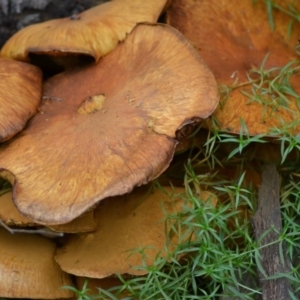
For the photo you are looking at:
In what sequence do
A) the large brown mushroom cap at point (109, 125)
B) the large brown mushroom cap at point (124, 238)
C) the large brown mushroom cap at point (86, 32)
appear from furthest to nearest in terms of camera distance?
the large brown mushroom cap at point (86, 32)
the large brown mushroom cap at point (124, 238)
the large brown mushroom cap at point (109, 125)

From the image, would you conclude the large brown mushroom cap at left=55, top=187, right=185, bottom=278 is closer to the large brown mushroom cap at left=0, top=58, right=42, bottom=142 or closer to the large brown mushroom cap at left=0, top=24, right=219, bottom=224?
the large brown mushroom cap at left=0, top=24, right=219, bottom=224

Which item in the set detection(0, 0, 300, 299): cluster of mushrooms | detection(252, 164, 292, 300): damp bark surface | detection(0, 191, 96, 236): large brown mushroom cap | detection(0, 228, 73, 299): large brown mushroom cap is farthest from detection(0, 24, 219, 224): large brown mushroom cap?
detection(252, 164, 292, 300): damp bark surface

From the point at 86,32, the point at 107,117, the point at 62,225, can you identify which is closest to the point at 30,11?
the point at 86,32

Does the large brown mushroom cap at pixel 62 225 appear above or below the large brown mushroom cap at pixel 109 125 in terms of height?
below

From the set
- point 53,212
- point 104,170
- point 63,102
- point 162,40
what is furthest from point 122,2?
point 53,212

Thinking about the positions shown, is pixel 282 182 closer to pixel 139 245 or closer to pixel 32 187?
pixel 139 245

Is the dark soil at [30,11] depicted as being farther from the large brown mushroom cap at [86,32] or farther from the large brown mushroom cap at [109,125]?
the large brown mushroom cap at [109,125]

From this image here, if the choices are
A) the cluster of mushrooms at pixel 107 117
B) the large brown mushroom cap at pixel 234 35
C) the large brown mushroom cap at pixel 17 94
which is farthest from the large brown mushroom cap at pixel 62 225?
the large brown mushroom cap at pixel 234 35
